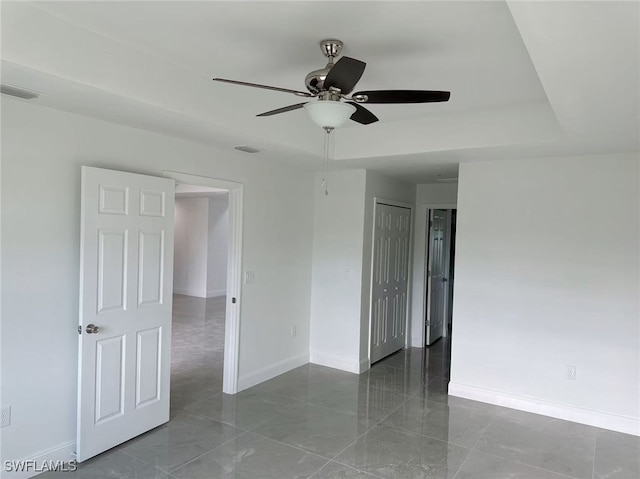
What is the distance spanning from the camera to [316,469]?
9.62ft

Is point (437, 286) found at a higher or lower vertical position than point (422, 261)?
lower

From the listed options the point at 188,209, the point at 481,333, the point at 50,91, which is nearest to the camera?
the point at 50,91

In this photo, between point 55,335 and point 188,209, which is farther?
point 188,209

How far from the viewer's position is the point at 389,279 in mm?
5582

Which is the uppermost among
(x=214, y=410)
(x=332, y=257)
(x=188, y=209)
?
(x=188, y=209)

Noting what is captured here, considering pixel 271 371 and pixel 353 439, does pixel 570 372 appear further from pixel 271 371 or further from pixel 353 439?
pixel 271 371

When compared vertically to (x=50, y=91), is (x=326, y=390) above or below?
below

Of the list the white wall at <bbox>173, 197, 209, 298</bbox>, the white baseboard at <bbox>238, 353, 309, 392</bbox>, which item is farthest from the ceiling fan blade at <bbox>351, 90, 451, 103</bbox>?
the white wall at <bbox>173, 197, 209, 298</bbox>

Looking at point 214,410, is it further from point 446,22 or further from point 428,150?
point 446,22

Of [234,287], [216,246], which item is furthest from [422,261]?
[216,246]

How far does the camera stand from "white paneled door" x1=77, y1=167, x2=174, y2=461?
2.91 m

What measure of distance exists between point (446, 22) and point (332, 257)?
131 inches

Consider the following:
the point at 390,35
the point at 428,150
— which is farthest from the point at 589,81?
the point at 428,150

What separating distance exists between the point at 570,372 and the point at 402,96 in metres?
3.14
